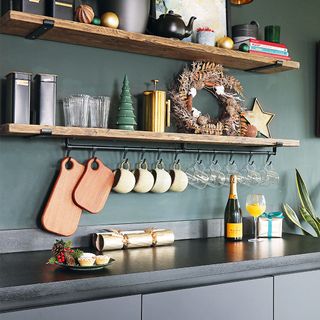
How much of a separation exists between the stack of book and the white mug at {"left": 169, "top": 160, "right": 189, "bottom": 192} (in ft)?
2.60

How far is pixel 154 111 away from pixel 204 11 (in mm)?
718

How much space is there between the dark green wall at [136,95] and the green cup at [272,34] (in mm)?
161

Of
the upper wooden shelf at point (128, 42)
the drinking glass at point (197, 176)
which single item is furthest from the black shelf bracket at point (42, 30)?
the drinking glass at point (197, 176)

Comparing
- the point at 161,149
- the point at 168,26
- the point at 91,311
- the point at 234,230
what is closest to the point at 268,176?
the point at 234,230

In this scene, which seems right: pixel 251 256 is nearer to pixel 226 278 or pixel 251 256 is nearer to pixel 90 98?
pixel 226 278

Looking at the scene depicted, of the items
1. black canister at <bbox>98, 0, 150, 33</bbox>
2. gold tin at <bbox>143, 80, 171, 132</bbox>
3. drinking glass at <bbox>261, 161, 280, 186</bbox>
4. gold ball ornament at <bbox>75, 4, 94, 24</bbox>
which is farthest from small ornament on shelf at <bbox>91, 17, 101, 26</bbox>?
drinking glass at <bbox>261, 161, 280, 186</bbox>

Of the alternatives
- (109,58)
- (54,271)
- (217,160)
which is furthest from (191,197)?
(54,271)

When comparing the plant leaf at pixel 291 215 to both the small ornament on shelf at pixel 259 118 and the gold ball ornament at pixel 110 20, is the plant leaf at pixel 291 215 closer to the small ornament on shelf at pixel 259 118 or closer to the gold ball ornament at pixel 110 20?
the small ornament on shelf at pixel 259 118

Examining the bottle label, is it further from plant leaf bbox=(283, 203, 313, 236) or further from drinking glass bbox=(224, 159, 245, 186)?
plant leaf bbox=(283, 203, 313, 236)

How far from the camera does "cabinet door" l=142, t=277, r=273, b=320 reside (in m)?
2.19

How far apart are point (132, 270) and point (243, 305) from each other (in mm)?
561

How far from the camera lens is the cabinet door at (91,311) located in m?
1.89

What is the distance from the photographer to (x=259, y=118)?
3434 millimetres

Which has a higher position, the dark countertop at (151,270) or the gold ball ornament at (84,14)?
the gold ball ornament at (84,14)
